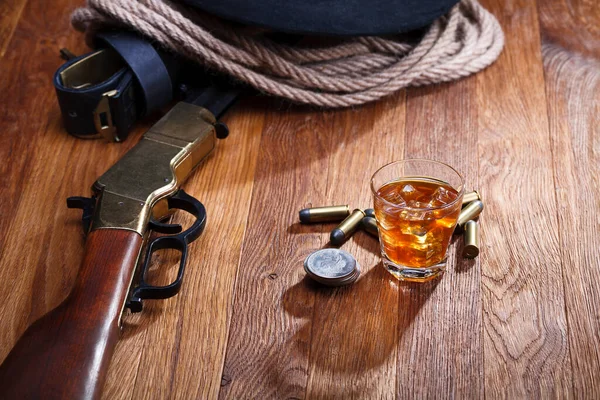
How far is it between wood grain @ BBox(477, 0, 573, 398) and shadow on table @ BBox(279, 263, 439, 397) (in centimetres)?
13

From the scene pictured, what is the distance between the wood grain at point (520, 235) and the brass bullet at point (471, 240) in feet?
0.09

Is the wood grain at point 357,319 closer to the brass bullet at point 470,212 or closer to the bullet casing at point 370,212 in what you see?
the bullet casing at point 370,212

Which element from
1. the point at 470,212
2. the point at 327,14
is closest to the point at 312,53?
the point at 327,14

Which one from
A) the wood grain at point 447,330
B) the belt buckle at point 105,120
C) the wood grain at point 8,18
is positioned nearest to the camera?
the wood grain at point 447,330

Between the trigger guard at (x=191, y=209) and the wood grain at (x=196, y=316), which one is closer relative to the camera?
the wood grain at (x=196, y=316)

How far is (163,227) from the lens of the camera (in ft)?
4.17

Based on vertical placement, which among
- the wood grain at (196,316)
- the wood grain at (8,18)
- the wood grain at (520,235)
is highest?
the wood grain at (8,18)

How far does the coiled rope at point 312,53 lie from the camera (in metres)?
1.56

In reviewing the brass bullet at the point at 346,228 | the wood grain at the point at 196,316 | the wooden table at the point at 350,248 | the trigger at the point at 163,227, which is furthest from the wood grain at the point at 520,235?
the trigger at the point at 163,227

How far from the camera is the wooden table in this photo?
1139 mm

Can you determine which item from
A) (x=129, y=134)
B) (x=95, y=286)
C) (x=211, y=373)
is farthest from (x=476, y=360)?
(x=129, y=134)

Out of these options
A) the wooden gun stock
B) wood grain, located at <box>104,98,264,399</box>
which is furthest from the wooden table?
the wooden gun stock

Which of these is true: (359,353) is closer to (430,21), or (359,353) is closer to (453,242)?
(453,242)

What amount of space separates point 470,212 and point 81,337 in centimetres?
71
